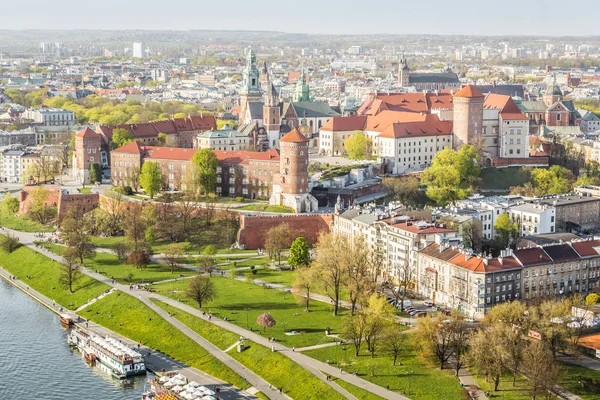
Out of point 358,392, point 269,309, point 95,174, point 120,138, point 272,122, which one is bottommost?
point 358,392

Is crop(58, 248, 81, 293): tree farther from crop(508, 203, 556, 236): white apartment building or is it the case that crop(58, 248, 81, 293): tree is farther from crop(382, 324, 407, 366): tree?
crop(508, 203, 556, 236): white apartment building

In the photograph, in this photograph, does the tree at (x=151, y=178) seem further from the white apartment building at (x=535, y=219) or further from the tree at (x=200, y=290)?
the white apartment building at (x=535, y=219)

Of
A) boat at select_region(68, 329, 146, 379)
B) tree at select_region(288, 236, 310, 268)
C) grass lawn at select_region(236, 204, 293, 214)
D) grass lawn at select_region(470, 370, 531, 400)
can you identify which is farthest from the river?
grass lawn at select_region(236, 204, 293, 214)

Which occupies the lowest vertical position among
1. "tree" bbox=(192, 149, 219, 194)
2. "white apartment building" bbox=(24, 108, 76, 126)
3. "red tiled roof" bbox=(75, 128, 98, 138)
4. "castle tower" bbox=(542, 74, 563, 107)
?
"tree" bbox=(192, 149, 219, 194)

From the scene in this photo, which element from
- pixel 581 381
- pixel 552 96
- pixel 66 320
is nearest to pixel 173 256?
pixel 66 320

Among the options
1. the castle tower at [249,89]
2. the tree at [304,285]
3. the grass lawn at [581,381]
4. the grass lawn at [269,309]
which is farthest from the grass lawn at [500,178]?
the grass lawn at [581,381]

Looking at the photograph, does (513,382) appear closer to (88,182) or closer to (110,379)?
(110,379)

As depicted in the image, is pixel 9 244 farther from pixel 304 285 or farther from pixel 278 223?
pixel 304 285
